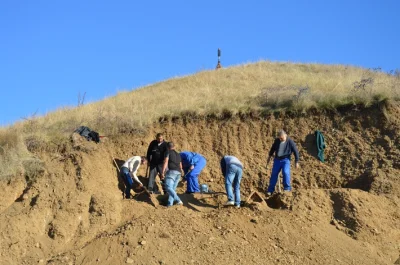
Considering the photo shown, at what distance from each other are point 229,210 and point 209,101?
5631 mm

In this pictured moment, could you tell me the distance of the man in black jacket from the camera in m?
12.5

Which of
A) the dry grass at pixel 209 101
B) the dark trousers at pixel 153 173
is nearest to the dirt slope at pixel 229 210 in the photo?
the dry grass at pixel 209 101

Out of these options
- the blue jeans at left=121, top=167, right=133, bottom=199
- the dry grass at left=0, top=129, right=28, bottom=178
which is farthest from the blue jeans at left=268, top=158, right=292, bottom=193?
the dry grass at left=0, top=129, right=28, bottom=178

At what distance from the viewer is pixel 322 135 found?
554 inches

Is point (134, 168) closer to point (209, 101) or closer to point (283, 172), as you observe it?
point (283, 172)

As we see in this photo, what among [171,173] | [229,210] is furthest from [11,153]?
[229,210]

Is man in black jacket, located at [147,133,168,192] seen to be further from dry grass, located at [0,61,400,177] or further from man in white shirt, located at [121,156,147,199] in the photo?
dry grass, located at [0,61,400,177]

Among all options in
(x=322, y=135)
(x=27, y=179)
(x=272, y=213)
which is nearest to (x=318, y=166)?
(x=322, y=135)

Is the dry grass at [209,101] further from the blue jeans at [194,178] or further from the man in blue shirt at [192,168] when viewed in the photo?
the blue jeans at [194,178]

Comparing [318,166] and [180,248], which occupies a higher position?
[318,166]

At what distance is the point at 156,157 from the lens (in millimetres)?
12508

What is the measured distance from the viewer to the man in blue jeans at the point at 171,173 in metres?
11.5

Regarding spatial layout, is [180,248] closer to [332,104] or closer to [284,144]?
[284,144]

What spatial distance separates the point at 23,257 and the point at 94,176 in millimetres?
2515
